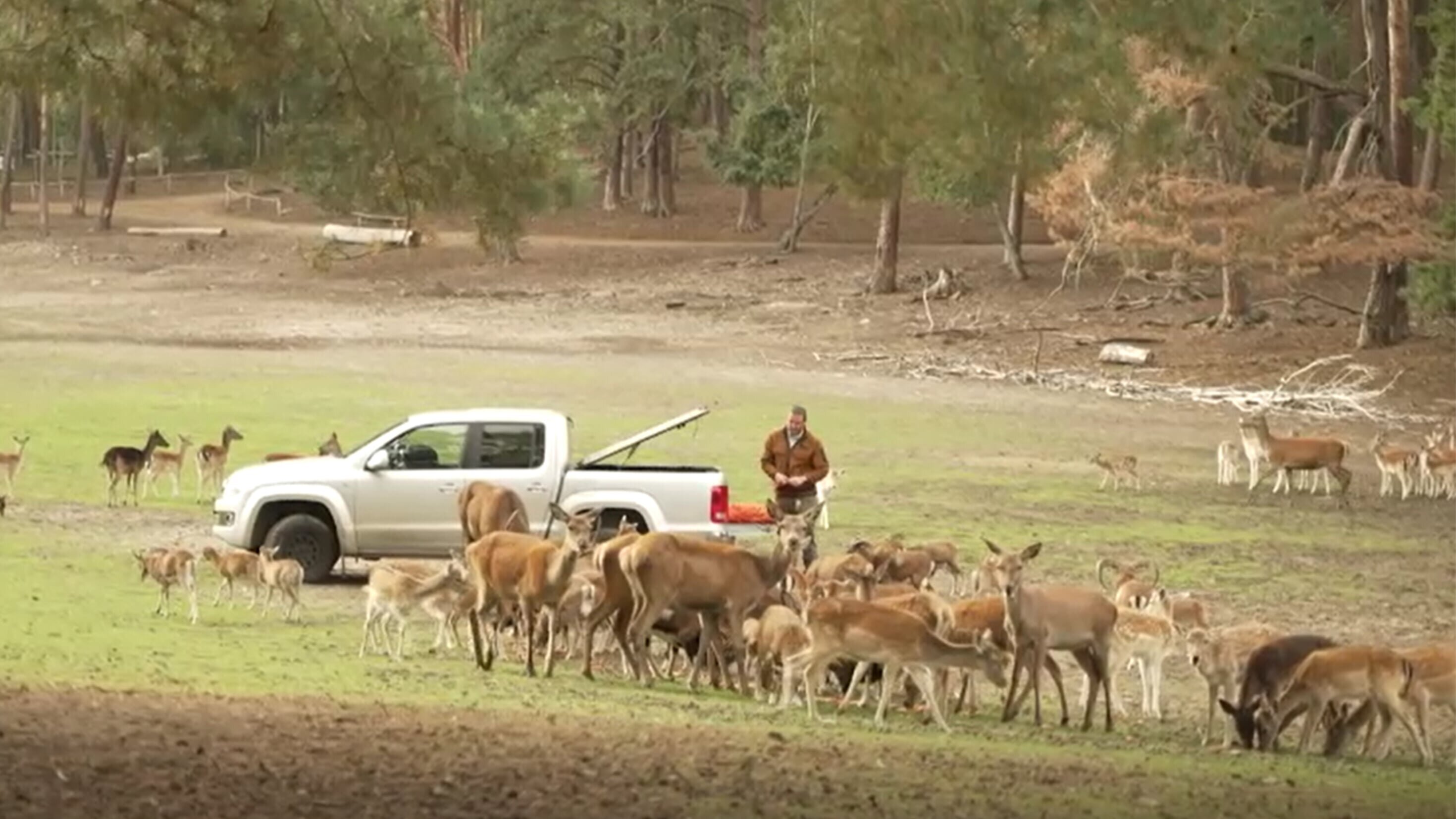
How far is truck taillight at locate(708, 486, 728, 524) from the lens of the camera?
2611 centimetres

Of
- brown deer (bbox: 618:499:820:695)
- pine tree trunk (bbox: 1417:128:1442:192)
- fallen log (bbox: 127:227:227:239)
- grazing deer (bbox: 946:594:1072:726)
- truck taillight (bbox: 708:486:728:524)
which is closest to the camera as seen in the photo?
grazing deer (bbox: 946:594:1072:726)

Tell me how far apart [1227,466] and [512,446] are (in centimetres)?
1417

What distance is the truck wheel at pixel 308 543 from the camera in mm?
26875

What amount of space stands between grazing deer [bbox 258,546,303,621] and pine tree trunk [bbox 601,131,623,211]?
197ft

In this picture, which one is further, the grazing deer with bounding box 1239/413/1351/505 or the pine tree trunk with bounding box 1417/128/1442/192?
the pine tree trunk with bounding box 1417/128/1442/192

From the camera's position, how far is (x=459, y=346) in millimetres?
57062

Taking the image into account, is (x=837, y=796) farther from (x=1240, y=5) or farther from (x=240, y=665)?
(x=1240, y=5)

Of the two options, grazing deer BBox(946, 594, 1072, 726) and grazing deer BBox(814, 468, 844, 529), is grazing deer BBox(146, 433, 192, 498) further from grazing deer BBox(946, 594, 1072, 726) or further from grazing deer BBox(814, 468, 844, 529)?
grazing deer BBox(946, 594, 1072, 726)

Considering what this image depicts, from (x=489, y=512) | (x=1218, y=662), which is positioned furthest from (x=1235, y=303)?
(x=1218, y=662)

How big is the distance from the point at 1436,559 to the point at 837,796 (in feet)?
61.2

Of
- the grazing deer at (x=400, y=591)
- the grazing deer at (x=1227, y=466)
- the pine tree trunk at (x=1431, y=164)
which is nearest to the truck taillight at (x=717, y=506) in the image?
the grazing deer at (x=400, y=591)

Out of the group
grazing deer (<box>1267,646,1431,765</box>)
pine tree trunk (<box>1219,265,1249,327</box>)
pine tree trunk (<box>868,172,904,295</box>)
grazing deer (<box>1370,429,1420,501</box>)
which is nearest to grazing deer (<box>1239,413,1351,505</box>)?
grazing deer (<box>1370,429,1420,501</box>)

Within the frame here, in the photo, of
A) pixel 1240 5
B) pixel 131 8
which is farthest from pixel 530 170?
pixel 1240 5

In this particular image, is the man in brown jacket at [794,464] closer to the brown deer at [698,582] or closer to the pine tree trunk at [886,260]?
the brown deer at [698,582]
